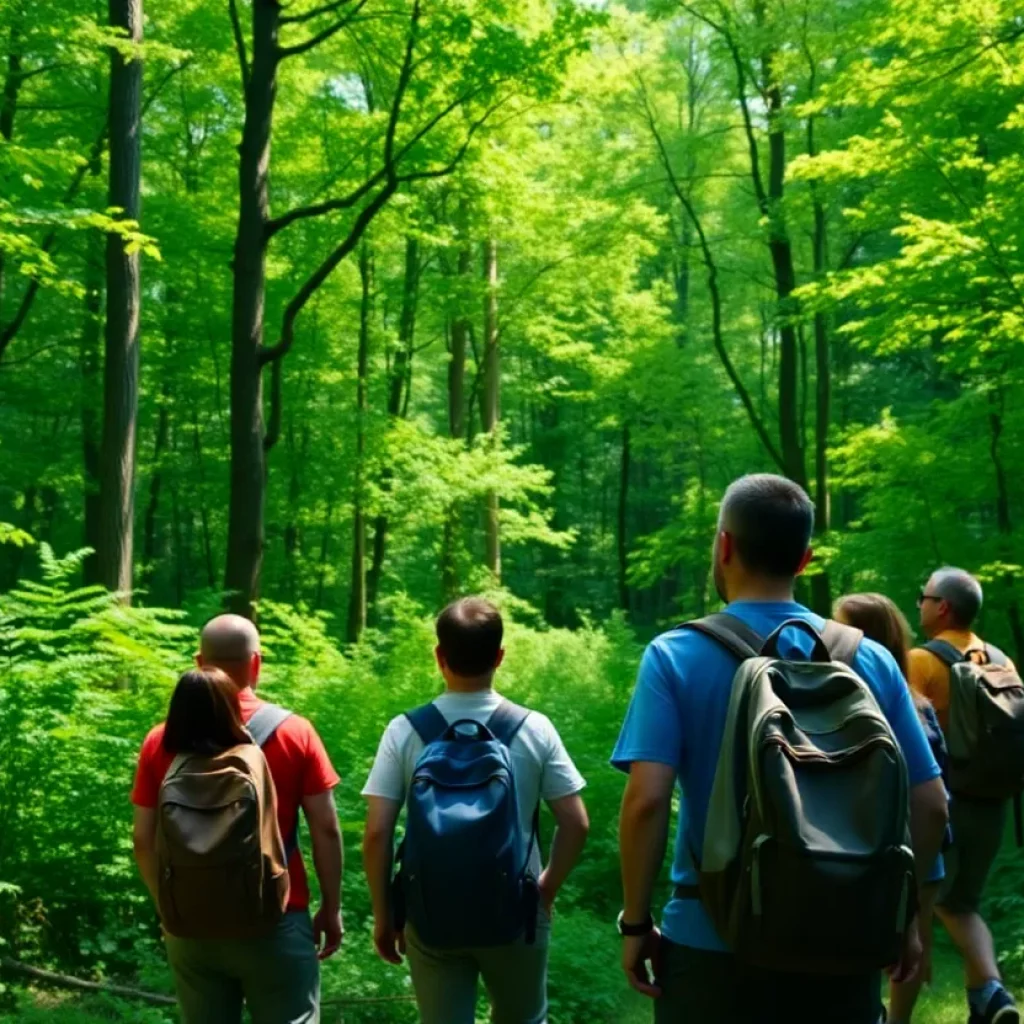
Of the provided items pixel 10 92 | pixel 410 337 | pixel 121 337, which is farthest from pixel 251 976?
pixel 410 337

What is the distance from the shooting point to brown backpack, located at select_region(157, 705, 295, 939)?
3336 mm

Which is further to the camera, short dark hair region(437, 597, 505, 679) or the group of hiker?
short dark hair region(437, 597, 505, 679)

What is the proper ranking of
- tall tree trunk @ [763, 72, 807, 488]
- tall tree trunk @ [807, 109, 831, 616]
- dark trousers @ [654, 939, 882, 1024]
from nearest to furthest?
dark trousers @ [654, 939, 882, 1024] < tall tree trunk @ [807, 109, 831, 616] < tall tree trunk @ [763, 72, 807, 488]

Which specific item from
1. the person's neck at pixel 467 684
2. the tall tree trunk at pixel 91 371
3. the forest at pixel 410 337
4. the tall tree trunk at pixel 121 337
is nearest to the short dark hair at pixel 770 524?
the person's neck at pixel 467 684

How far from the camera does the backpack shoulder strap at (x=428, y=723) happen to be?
3467 mm

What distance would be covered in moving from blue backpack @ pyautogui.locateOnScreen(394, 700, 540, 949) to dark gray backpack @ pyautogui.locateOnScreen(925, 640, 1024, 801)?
2.70m

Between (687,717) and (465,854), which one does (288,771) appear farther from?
(687,717)

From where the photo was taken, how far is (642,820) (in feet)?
8.57

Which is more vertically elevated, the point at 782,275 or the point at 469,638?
the point at 782,275

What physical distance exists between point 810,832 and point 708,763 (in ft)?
1.30

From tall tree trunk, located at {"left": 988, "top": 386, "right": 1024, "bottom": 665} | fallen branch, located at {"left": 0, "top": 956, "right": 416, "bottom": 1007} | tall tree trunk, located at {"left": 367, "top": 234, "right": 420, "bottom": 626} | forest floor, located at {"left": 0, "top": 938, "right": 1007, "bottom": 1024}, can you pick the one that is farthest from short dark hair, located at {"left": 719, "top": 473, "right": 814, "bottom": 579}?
tall tree trunk, located at {"left": 367, "top": 234, "right": 420, "bottom": 626}

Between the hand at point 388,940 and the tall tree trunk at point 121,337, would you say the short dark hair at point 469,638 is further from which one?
the tall tree trunk at point 121,337

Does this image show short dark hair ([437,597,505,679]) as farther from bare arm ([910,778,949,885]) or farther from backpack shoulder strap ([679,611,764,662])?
bare arm ([910,778,949,885])

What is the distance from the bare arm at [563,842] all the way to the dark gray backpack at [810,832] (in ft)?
3.99
